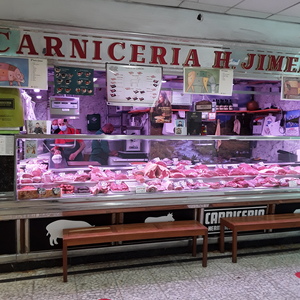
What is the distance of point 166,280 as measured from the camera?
390 cm

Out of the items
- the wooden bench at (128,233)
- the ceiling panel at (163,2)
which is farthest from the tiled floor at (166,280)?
the ceiling panel at (163,2)

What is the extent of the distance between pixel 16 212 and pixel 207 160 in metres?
4.61

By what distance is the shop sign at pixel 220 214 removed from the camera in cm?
472

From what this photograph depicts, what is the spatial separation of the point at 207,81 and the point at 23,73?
260cm

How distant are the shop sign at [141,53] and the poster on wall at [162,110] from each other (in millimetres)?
556

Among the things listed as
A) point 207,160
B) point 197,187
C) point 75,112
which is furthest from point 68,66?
point 207,160

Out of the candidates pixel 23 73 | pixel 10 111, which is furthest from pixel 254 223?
pixel 23 73

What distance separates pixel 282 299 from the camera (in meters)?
3.52

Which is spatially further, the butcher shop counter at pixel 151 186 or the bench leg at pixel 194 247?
the bench leg at pixel 194 247

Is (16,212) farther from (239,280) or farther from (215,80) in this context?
(215,80)

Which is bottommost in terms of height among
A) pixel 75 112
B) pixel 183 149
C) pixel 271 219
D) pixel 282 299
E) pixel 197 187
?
pixel 282 299

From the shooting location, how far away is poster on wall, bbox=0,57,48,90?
3.86 meters

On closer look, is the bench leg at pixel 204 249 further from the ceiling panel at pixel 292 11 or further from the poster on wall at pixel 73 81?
the ceiling panel at pixel 292 11

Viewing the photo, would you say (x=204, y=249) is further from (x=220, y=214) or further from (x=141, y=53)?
(x=141, y=53)
